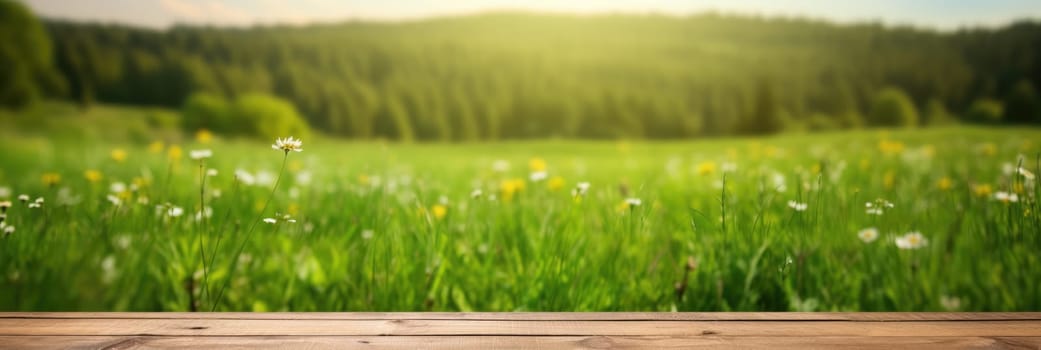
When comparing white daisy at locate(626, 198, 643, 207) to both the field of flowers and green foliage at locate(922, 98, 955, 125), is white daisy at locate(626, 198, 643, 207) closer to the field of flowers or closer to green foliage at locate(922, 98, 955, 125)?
the field of flowers

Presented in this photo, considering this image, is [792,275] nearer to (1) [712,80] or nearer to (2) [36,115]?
(2) [36,115]

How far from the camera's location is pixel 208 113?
905 cm

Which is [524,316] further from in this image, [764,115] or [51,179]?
[764,115]

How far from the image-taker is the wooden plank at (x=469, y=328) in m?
1.44

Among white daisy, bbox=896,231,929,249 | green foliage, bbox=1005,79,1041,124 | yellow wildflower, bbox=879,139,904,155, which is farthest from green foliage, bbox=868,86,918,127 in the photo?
white daisy, bbox=896,231,929,249

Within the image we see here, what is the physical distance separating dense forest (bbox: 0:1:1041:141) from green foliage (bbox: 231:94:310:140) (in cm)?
9

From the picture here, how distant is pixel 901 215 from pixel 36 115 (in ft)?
20.4

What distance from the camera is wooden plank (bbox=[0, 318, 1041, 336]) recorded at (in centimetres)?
144

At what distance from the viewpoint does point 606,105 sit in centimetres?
1670

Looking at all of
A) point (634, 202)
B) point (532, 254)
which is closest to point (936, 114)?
point (634, 202)

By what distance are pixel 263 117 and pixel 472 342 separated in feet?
28.0

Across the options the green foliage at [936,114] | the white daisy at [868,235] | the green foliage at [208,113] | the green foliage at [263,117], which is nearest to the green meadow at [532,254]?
the white daisy at [868,235]

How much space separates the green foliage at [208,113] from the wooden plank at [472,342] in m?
7.14

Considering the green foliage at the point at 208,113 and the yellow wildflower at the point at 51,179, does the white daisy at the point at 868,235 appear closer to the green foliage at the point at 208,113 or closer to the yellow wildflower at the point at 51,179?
the yellow wildflower at the point at 51,179
